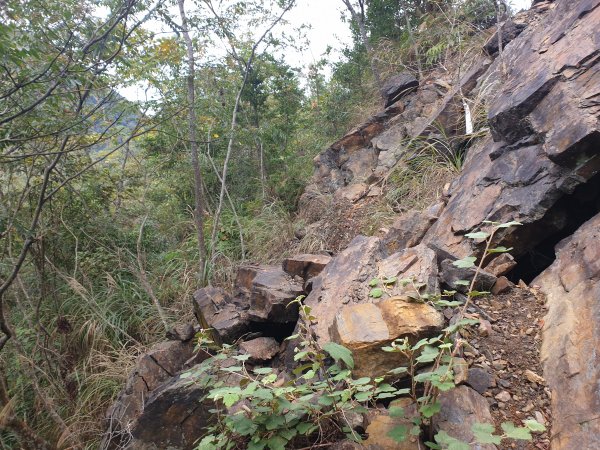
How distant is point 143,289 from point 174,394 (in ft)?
8.56

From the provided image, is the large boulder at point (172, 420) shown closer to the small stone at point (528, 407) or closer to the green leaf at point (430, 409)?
the green leaf at point (430, 409)

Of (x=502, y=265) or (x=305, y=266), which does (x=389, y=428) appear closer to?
(x=502, y=265)

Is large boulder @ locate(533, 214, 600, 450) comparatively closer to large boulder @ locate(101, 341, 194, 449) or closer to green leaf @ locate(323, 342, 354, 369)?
green leaf @ locate(323, 342, 354, 369)

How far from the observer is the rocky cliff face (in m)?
1.84

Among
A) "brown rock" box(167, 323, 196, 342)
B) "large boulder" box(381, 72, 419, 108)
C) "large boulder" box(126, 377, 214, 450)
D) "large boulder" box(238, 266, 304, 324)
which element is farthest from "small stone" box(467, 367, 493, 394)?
"large boulder" box(381, 72, 419, 108)

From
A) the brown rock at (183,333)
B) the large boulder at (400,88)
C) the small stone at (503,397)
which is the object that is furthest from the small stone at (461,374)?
the large boulder at (400,88)

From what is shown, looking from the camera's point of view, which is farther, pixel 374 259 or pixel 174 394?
pixel 374 259

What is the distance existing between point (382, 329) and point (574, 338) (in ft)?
2.78

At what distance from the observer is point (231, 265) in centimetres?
526

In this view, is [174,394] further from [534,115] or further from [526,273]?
[534,115]

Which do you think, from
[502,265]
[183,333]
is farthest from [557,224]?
[183,333]

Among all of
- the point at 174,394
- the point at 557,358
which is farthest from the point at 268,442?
the point at 557,358

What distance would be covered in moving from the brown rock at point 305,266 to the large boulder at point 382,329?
1346 mm

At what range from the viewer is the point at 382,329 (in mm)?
2051
